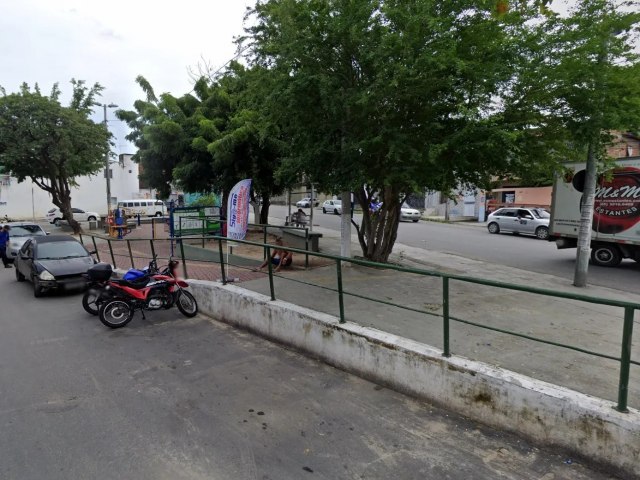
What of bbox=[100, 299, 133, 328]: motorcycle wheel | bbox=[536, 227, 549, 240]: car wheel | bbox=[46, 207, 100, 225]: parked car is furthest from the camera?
bbox=[46, 207, 100, 225]: parked car

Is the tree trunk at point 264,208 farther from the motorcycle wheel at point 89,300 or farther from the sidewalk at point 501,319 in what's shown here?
the motorcycle wheel at point 89,300

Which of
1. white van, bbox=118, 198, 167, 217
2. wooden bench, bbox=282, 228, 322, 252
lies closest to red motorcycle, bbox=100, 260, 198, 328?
wooden bench, bbox=282, 228, 322, 252

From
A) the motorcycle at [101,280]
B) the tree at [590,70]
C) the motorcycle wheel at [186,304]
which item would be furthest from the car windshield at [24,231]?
the tree at [590,70]

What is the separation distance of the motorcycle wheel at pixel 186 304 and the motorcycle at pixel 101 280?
659 mm

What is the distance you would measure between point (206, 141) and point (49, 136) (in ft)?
39.0

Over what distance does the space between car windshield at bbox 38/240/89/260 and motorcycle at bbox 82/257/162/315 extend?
341cm

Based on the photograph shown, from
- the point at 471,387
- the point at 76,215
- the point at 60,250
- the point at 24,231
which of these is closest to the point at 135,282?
the point at 60,250

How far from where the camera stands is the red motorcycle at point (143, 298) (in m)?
7.21

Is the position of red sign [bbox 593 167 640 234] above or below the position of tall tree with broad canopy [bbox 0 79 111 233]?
below

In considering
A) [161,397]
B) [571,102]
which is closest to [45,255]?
[161,397]

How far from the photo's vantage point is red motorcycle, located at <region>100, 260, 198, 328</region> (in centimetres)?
721

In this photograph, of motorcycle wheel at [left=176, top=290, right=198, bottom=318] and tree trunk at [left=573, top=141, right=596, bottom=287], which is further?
tree trunk at [left=573, top=141, right=596, bottom=287]

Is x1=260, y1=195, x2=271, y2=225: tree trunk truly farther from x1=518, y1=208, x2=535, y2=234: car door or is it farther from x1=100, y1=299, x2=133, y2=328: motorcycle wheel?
x1=518, y1=208, x2=535, y2=234: car door

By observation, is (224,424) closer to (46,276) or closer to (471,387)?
(471,387)
